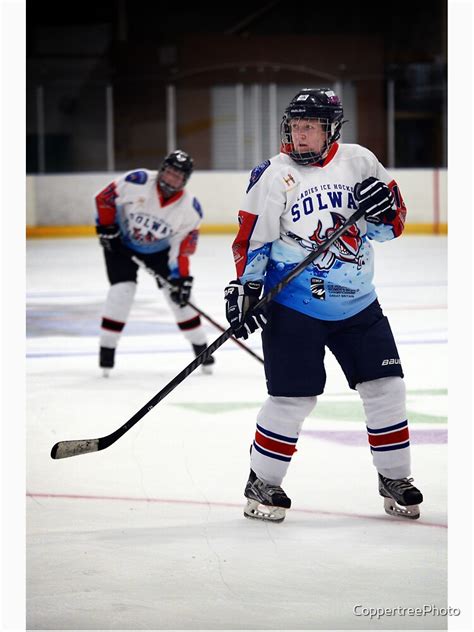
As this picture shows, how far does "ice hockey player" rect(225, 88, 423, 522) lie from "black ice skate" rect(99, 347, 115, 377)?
206cm

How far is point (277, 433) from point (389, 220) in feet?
1.68

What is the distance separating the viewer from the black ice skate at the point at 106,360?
15.3 ft

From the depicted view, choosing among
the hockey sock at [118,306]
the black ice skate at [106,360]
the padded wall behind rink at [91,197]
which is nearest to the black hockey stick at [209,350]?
the black ice skate at [106,360]

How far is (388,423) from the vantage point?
2.65m

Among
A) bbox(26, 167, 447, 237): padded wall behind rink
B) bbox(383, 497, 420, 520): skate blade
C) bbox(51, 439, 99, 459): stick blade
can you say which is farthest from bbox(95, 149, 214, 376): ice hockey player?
bbox(26, 167, 447, 237): padded wall behind rink

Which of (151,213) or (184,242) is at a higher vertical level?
(151,213)

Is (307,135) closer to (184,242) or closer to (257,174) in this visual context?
(257,174)

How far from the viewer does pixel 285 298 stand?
2.65 metres

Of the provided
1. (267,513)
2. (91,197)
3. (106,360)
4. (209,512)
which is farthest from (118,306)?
(91,197)

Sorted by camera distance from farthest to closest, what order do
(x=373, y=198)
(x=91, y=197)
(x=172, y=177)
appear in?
(x=91, y=197) → (x=172, y=177) → (x=373, y=198)

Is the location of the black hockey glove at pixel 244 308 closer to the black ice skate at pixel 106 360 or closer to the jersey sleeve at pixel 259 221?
the jersey sleeve at pixel 259 221

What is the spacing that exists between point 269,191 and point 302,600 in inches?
35.3

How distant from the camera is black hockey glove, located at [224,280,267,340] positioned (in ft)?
8.60

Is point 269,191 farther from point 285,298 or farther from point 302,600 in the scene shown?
point 302,600
